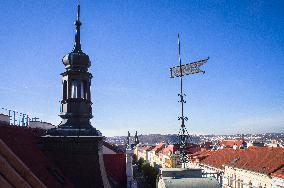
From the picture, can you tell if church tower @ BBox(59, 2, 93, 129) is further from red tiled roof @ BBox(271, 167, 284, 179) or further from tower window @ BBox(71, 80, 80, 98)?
red tiled roof @ BBox(271, 167, 284, 179)

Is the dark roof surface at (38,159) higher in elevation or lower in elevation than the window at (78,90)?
lower

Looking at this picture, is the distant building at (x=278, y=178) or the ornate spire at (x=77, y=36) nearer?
the ornate spire at (x=77, y=36)

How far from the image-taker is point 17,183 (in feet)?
30.9

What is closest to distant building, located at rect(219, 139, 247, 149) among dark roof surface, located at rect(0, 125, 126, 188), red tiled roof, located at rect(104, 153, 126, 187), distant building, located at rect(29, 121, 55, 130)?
red tiled roof, located at rect(104, 153, 126, 187)

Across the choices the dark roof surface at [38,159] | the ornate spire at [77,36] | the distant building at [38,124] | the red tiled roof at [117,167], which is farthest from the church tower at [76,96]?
the red tiled roof at [117,167]

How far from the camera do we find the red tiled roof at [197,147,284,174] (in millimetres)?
40609

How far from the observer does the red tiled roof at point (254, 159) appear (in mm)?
40609

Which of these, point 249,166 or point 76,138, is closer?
point 76,138

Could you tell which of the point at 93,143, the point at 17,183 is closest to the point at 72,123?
the point at 93,143

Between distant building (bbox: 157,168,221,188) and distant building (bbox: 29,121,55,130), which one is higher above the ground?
distant building (bbox: 29,121,55,130)

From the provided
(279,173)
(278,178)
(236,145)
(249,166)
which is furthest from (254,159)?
(236,145)

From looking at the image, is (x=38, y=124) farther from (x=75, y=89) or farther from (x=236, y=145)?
(x=236, y=145)

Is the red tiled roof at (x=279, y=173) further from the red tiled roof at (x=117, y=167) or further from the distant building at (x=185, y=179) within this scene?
the distant building at (x=185, y=179)

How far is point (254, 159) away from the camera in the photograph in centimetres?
4625
